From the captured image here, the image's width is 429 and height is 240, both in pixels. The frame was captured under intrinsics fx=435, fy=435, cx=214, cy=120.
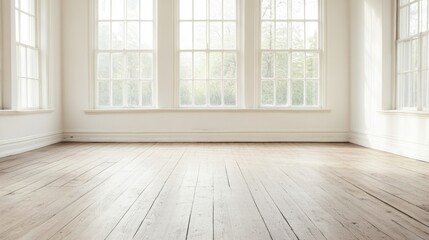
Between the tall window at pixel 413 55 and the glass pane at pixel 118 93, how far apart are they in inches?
181

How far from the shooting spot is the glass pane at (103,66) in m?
7.85

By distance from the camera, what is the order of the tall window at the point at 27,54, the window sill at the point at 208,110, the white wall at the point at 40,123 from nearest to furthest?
1. the white wall at the point at 40,123
2. the tall window at the point at 27,54
3. the window sill at the point at 208,110

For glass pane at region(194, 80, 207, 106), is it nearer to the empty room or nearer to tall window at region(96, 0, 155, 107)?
the empty room

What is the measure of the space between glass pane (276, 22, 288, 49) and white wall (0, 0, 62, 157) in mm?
3869

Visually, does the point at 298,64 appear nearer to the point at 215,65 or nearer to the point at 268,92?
the point at 268,92

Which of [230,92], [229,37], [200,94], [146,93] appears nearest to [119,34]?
[146,93]

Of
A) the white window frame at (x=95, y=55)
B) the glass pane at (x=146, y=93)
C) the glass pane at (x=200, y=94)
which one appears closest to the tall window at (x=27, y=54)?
the white window frame at (x=95, y=55)

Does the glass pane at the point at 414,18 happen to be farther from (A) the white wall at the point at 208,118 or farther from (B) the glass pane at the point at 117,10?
(B) the glass pane at the point at 117,10

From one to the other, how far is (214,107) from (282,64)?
146cm

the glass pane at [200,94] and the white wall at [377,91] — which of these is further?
the glass pane at [200,94]

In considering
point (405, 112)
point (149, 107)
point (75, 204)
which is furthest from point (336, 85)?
point (75, 204)

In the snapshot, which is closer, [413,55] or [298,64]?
[413,55]

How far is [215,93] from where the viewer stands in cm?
787

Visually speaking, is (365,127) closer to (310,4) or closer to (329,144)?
(329,144)
